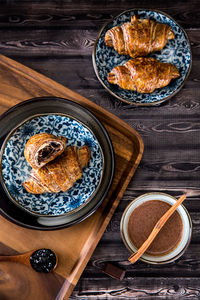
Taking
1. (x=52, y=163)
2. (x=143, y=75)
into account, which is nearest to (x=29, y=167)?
(x=52, y=163)

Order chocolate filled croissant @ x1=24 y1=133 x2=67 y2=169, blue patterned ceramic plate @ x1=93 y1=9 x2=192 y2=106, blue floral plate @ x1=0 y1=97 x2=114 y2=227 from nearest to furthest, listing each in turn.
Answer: chocolate filled croissant @ x1=24 y1=133 x2=67 y2=169
blue floral plate @ x1=0 y1=97 x2=114 y2=227
blue patterned ceramic plate @ x1=93 y1=9 x2=192 y2=106

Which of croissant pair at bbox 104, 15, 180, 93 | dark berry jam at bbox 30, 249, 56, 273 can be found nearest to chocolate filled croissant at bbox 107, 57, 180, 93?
croissant pair at bbox 104, 15, 180, 93

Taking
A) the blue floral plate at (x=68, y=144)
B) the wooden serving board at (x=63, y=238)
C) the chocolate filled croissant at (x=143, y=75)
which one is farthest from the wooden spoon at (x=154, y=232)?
the chocolate filled croissant at (x=143, y=75)

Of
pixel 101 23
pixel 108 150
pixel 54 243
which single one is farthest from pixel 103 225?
pixel 101 23

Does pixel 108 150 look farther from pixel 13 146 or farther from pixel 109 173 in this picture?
pixel 13 146

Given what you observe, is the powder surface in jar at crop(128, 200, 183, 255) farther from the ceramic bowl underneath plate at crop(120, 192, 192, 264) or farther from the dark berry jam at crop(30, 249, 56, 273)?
the dark berry jam at crop(30, 249, 56, 273)

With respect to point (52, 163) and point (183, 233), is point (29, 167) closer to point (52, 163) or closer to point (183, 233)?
point (52, 163)
